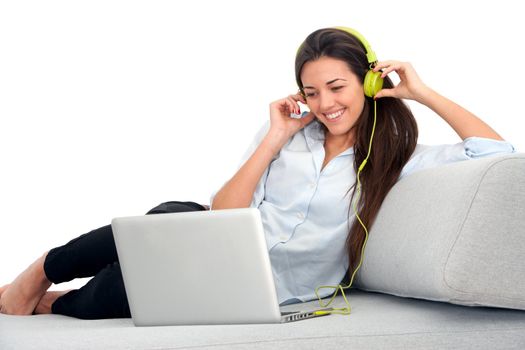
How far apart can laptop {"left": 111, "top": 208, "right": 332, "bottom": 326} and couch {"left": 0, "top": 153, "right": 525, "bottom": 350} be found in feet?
0.22

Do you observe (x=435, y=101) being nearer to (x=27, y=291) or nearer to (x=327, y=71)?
(x=327, y=71)

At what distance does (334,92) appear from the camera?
2.93 m

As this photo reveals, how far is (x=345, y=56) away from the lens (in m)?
2.95

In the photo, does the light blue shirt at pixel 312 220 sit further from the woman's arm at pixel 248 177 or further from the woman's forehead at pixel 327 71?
the woman's forehead at pixel 327 71

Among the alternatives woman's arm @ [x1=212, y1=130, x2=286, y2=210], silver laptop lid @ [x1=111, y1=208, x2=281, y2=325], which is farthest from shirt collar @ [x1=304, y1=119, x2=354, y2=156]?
silver laptop lid @ [x1=111, y1=208, x2=281, y2=325]

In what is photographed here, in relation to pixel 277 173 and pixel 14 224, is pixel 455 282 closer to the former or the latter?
pixel 277 173

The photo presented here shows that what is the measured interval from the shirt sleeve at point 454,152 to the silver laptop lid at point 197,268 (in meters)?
0.87

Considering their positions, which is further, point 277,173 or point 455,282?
point 277,173

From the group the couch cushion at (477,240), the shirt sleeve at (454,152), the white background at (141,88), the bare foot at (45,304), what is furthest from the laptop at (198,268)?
the white background at (141,88)

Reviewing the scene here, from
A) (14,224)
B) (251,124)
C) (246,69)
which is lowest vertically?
(14,224)

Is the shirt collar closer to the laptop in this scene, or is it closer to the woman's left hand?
the woman's left hand

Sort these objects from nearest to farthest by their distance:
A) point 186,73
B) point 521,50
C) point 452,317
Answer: point 452,317 < point 521,50 < point 186,73

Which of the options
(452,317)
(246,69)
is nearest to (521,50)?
(246,69)

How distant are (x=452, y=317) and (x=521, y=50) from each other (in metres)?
2.46
